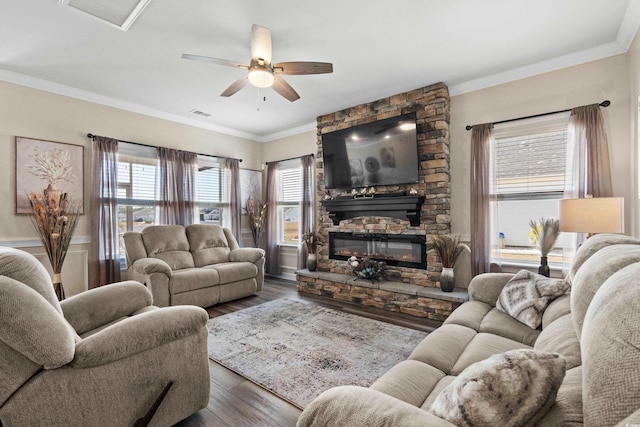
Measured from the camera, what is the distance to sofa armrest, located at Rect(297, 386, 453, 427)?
2.68 ft

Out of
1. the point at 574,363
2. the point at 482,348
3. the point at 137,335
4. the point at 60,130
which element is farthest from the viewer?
the point at 60,130

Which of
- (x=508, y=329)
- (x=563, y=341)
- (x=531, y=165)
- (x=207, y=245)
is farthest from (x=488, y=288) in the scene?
(x=207, y=245)

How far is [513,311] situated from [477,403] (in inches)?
60.7

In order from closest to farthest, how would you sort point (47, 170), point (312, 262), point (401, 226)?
point (47, 170) → point (401, 226) → point (312, 262)

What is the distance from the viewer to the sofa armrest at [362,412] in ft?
2.68

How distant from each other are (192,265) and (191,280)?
619mm

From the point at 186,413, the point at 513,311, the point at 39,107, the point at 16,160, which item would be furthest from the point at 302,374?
the point at 39,107

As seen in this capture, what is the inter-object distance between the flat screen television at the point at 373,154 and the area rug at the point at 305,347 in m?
1.90

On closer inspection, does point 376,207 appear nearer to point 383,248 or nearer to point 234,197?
point 383,248

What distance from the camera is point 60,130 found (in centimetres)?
383

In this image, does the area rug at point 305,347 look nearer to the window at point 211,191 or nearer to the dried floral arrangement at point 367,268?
the dried floral arrangement at point 367,268

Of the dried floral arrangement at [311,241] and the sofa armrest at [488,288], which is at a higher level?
the dried floral arrangement at [311,241]

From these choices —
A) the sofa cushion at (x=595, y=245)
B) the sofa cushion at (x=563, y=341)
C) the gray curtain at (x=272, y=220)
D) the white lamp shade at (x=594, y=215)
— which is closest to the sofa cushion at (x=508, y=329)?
the sofa cushion at (x=563, y=341)

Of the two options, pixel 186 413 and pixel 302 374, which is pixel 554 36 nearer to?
pixel 302 374
